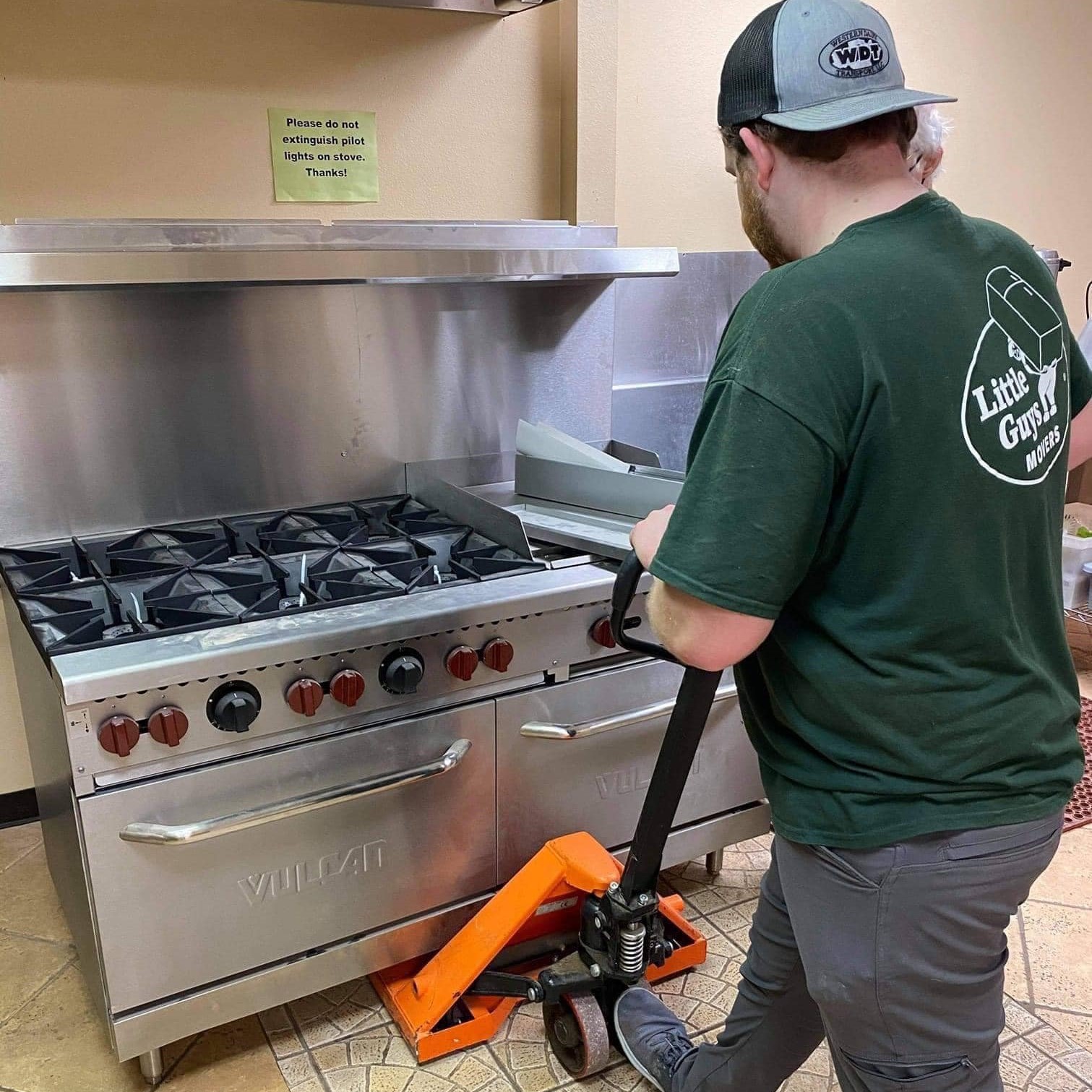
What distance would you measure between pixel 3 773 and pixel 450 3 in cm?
189

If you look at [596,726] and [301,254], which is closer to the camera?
[301,254]

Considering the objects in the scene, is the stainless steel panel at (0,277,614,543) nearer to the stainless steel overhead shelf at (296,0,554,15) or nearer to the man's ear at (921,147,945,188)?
the stainless steel overhead shelf at (296,0,554,15)

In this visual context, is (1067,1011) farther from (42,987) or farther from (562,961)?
(42,987)

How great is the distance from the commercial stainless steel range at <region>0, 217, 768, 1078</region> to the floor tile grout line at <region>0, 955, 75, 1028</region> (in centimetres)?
15

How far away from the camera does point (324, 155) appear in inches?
80.0

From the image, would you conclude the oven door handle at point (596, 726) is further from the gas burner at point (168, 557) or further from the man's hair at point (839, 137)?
the man's hair at point (839, 137)

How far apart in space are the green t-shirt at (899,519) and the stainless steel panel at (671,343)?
145 centimetres

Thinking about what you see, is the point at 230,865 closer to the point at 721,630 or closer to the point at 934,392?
the point at 721,630

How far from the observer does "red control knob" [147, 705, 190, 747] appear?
140 cm

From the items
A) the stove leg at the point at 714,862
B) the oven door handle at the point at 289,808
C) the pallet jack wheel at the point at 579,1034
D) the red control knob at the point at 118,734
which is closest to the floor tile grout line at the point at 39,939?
the oven door handle at the point at 289,808

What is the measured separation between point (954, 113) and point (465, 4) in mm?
1760

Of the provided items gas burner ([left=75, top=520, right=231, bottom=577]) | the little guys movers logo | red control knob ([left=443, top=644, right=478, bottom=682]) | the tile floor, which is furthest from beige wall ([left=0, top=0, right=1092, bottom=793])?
the little guys movers logo

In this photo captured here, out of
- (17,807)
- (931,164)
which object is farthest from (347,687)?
(17,807)

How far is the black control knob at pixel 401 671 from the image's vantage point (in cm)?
156
